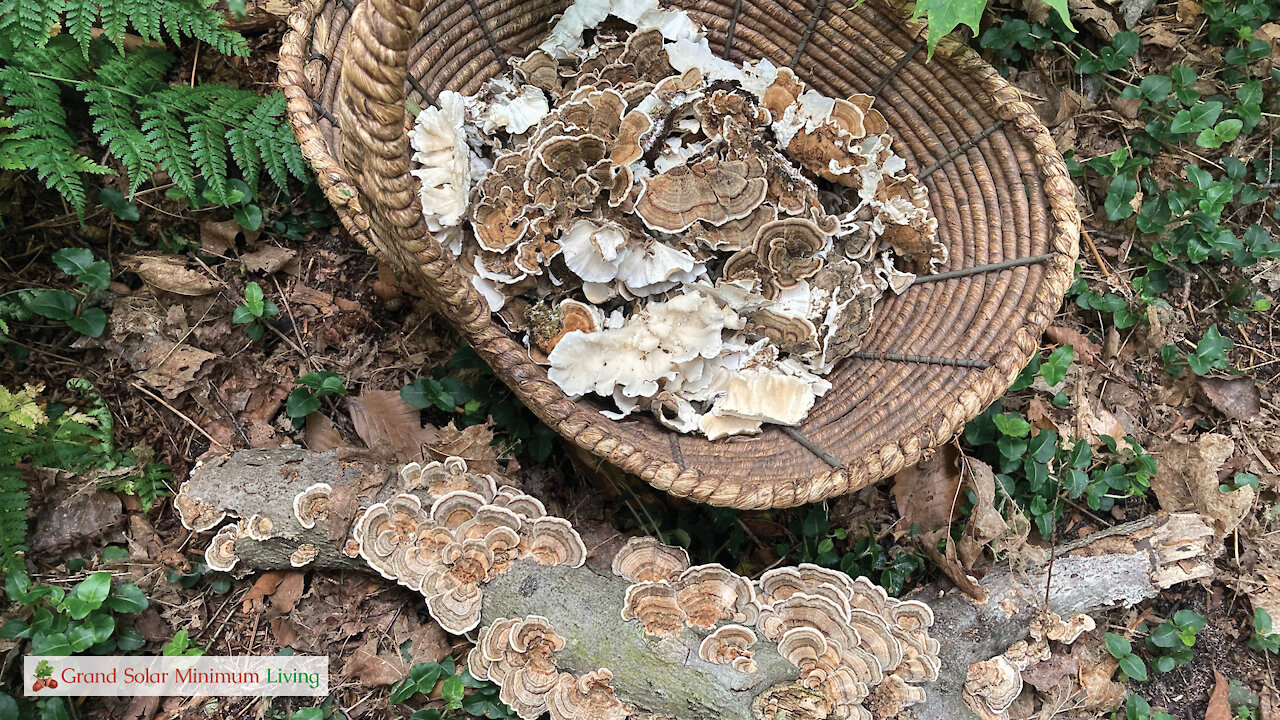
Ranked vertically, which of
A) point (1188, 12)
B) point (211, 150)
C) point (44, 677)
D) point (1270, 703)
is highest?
point (1188, 12)

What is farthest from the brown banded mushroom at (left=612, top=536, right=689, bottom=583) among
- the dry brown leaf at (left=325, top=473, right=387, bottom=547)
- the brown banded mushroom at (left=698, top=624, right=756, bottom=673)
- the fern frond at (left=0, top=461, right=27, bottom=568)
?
the fern frond at (left=0, top=461, right=27, bottom=568)

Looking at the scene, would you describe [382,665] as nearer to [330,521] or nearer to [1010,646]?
[330,521]

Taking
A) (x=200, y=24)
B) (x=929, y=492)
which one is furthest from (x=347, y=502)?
(x=929, y=492)

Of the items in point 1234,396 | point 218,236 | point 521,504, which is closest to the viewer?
point 521,504

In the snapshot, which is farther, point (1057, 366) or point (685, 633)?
point (1057, 366)

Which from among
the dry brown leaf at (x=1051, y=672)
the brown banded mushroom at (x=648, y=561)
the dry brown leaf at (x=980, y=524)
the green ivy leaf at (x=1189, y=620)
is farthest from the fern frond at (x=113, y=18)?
the green ivy leaf at (x=1189, y=620)

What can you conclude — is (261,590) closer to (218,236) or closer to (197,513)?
(197,513)
